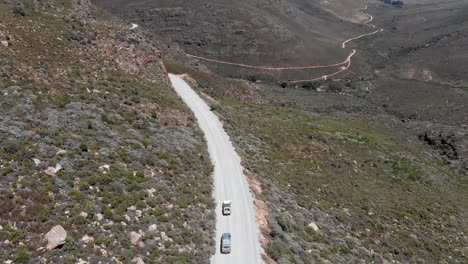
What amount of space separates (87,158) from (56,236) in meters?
7.02

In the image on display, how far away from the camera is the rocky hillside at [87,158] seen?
60.8 feet

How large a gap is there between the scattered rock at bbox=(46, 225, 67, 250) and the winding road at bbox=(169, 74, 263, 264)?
8115 mm

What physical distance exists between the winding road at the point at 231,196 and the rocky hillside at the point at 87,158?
1.06 m

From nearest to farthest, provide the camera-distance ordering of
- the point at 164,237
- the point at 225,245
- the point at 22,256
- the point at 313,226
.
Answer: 1. the point at 22,256
2. the point at 164,237
3. the point at 225,245
4. the point at 313,226

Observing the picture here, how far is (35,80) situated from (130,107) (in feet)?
25.8

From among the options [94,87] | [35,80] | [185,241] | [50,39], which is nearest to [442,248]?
[185,241]

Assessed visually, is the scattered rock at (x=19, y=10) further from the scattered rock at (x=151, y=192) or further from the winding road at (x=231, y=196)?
the scattered rock at (x=151, y=192)

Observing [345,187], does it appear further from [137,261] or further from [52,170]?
[52,170]

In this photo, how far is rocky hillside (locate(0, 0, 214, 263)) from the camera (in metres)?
18.5

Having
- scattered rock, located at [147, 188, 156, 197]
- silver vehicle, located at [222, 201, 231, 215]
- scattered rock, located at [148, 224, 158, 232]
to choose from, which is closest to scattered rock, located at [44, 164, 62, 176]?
scattered rock, located at [147, 188, 156, 197]

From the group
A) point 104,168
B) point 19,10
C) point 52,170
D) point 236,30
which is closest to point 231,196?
point 104,168

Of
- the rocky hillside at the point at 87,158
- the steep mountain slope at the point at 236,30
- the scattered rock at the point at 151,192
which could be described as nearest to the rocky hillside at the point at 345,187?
the rocky hillside at the point at 87,158

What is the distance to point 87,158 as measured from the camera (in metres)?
24.0

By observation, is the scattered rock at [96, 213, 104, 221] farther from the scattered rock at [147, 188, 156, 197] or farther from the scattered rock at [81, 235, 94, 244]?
the scattered rock at [147, 188, 156, 197]
